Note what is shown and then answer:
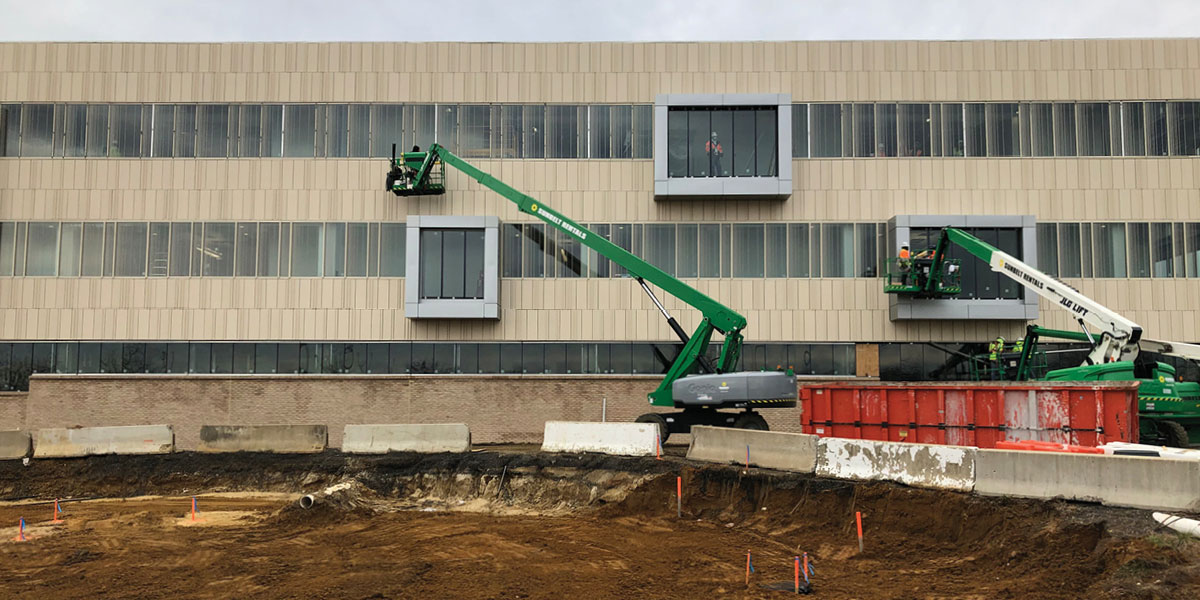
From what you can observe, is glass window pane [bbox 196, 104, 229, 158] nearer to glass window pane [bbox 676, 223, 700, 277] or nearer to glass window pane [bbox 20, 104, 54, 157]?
glass window pane [bbox 20, 104, 54, 157]

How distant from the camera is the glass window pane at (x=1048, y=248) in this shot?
29.4 meters

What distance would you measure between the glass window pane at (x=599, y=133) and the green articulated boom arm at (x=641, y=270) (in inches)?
121

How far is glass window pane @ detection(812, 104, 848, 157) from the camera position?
3008 centimetres

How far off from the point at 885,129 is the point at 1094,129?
6521mm

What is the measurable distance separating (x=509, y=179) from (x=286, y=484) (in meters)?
12.1

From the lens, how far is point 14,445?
24.3m

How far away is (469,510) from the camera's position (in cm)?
2092

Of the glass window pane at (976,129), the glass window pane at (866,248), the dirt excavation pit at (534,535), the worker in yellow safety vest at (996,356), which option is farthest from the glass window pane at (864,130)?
the dirt excavation pit at (534,535)

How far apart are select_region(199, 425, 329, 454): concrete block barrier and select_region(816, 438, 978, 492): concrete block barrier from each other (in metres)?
13.3

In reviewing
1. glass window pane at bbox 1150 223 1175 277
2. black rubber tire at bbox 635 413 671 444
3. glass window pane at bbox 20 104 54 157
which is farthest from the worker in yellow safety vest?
glass window pane at bbox 20 104 54 157

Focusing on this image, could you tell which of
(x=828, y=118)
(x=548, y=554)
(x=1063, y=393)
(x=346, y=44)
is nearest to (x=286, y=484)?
(x=548, y=554)

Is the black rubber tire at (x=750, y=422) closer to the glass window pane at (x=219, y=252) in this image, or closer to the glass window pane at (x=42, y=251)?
the glass window pane at (x=219, y=252)

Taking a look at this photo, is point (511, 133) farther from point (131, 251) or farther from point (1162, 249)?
point (1162, 249)

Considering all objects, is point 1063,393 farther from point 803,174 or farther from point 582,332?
point 582,332
